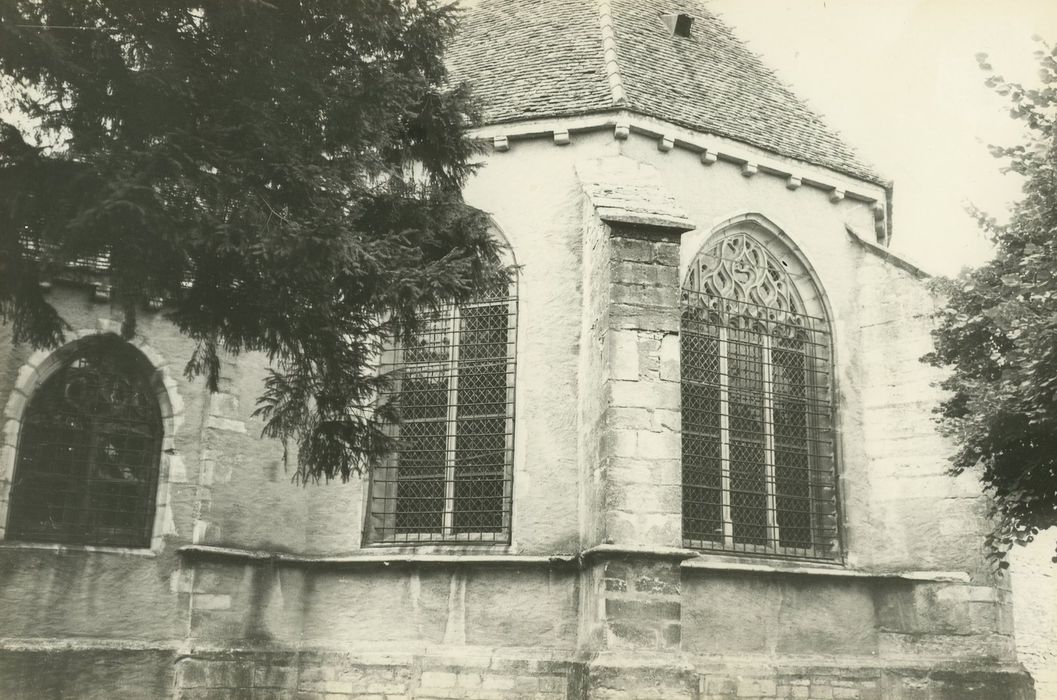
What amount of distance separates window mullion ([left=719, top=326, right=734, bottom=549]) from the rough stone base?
1566 mm

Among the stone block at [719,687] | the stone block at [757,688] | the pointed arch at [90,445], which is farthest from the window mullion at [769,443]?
the pointed arch at [90,445]

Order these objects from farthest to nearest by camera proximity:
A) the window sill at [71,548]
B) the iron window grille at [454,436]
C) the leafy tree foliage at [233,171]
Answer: the iron window grille at [454,436] → the window sill at [71,548] → the leafy tree foliage at [233,171]

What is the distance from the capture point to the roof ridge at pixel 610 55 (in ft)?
39.8

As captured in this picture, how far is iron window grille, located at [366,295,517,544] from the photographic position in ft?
38.0

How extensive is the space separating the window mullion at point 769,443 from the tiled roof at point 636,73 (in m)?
2.73

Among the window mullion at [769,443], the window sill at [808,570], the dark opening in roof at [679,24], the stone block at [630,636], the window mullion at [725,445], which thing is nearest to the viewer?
the stone block at [630,636]

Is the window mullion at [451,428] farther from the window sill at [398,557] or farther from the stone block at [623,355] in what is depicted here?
the stone block at [623,355]

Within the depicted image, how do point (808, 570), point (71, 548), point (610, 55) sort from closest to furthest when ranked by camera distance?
1. point (71, 548)
2. point (808, 570)
3. point (610, 55)

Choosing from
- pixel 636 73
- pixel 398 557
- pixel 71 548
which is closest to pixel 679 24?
pixel 636 73

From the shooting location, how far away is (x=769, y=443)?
1227 centimetres

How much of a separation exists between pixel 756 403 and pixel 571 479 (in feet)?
8.88

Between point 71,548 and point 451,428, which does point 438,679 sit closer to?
point 451,428

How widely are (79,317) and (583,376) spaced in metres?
5.53

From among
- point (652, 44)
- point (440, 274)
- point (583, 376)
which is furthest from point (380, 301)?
point (652, 44)
